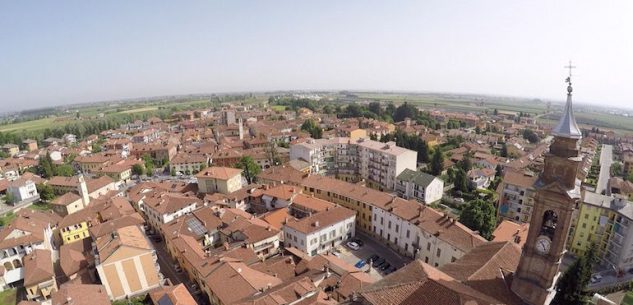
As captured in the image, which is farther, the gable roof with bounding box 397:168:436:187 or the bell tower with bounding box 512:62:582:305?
the gable roof with bounding box 397:168:436:187

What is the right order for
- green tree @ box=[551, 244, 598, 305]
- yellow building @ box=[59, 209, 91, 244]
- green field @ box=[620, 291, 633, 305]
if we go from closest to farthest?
green tree @ box=[551, 244, 598, 305] < green field @ box=[620, 291, 633, 305] < yellow building @ box=[59, 209, 91, 244]

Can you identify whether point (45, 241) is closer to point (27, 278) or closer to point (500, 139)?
point (27, 278)

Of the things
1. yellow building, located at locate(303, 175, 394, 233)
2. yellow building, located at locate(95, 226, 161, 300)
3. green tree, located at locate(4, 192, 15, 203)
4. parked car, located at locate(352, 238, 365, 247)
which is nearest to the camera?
yellow building, located at locate(95, 226, 161, 300)

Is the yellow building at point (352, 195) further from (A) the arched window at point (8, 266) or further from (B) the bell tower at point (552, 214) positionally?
Answer: (A) the arched window at point (8, 266)

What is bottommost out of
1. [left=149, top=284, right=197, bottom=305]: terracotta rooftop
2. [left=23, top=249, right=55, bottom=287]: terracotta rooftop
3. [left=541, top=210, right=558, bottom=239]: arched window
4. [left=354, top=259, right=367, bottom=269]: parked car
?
[left=354, top=259, right=367, bottom=269]: parked car

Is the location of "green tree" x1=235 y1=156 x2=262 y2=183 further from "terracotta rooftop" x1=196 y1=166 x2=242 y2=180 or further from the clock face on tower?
the clock face on tower

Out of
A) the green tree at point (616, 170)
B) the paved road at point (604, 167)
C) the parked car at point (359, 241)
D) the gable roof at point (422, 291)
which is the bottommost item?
the paved road at point (604, 167)

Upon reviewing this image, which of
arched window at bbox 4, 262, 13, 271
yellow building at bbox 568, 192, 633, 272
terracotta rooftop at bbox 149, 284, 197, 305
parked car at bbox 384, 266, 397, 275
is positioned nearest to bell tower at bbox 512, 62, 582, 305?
parked car at bbox 384, 266, 397, 275

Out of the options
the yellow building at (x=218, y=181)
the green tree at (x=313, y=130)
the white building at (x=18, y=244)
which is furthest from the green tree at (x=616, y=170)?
the white building at (x=18, y=244)
